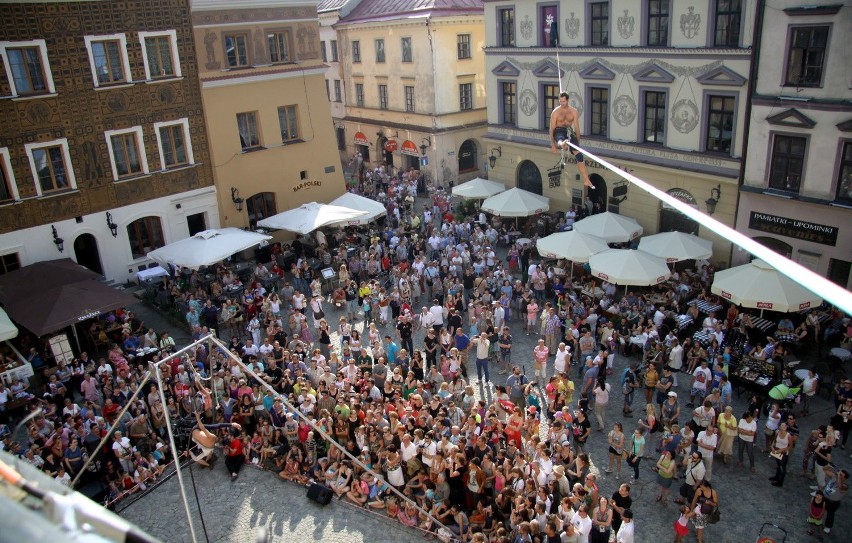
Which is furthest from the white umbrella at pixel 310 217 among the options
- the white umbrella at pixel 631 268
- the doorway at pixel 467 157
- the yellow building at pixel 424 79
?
the doorway at pixel 467 157

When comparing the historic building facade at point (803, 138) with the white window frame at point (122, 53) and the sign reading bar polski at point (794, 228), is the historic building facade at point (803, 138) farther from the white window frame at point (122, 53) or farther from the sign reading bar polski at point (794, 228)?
the white window frame at point (122, 53)

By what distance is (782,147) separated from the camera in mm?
19859

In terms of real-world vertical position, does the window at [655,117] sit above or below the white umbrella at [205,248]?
above

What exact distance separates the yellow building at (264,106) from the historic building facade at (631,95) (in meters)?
7.89

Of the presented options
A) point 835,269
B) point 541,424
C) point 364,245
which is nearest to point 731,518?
point 541,424

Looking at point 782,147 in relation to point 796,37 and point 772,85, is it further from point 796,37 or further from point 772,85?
point 796,37

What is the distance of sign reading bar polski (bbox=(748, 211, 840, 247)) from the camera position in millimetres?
18969

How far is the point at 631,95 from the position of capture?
79.8ft

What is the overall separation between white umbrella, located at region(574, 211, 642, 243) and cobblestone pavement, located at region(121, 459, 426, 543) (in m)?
12.8

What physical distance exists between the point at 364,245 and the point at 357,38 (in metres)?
18.8

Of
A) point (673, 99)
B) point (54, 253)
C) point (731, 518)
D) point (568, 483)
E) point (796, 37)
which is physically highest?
point (796, 37)

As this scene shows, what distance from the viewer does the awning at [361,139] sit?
4197cm

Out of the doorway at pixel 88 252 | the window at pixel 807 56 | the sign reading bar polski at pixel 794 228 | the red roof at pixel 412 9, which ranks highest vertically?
the red roof at pixel 412 9

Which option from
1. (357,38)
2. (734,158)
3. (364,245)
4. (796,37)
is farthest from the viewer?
(357,38)
